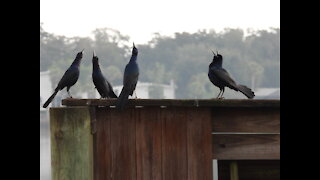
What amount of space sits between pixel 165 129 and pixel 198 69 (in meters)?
117

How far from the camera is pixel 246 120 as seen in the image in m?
5.54

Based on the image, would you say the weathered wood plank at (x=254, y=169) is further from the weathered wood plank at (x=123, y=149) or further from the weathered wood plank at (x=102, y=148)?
the weathered wood plank at (x=102, y=148)

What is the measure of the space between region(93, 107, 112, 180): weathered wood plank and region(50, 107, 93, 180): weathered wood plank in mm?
142

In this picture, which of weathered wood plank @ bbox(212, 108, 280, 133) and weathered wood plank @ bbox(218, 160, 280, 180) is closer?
weathered wood plank @ bbox(212, 108, 280, 133)

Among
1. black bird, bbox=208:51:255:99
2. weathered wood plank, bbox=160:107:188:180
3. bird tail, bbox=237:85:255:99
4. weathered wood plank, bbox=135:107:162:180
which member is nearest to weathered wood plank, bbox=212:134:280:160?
weathered wood plank, bbox=160:107:188:180

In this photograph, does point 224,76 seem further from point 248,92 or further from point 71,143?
point 71,143

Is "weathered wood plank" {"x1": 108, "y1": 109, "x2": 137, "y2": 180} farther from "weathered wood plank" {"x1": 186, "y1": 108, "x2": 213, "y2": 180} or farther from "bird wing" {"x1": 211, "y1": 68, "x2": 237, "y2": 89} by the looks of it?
"bird wing" {"x1": 211, "y1": 68, "x2": 237, "y2": 89}

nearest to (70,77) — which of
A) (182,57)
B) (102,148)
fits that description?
(102,148)

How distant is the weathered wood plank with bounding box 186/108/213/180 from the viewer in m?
5.43

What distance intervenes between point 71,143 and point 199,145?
0.98 meters

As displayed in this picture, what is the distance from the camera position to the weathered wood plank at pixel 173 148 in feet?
17.9
